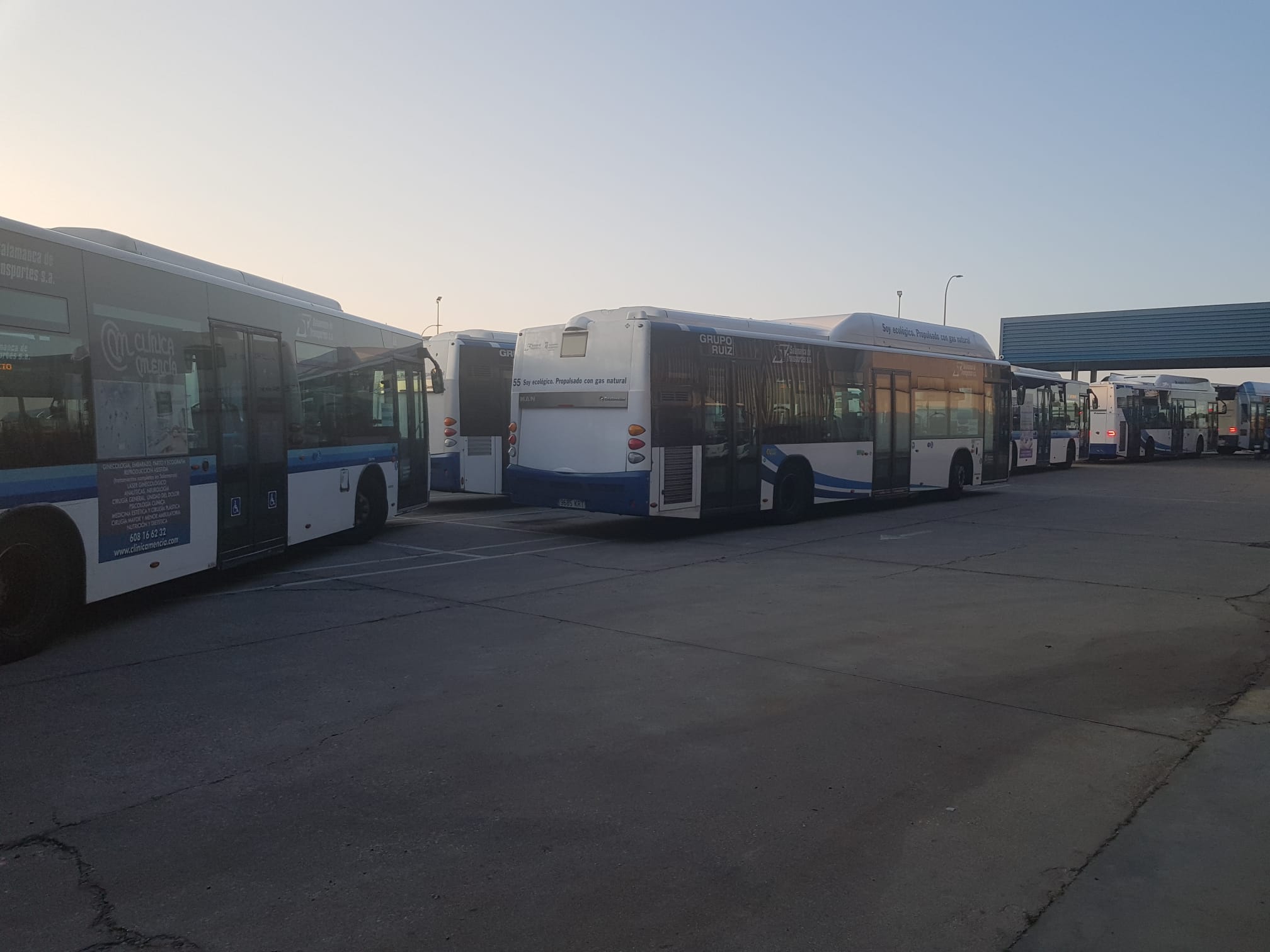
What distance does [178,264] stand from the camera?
411 inches

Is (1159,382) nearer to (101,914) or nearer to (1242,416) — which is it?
(1242,416)

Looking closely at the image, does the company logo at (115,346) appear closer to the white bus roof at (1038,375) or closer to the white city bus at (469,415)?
the white city bus at (469,415)

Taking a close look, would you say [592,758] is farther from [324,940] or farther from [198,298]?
[198,298]

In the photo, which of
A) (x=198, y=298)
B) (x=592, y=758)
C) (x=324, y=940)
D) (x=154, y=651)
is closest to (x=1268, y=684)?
(x=592, y=758)

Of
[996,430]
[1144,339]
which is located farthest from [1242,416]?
[996,430]

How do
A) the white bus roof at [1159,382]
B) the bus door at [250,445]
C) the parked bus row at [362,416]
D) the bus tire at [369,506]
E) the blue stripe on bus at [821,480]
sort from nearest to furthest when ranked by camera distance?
the parked bus row at [362,416], the bus door at [250,445], the bus tire at [369,506], the blue stripe on bus at [821,480], the white bus roof at [1159,382]

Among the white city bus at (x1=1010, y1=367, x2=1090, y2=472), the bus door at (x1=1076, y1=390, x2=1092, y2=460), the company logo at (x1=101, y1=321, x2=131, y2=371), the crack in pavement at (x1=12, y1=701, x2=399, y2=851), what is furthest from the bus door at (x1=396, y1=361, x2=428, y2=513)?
the bus door at (x1=1076, y1=390, x2=1092, y2=460)

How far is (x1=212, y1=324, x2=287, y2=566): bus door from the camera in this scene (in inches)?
400

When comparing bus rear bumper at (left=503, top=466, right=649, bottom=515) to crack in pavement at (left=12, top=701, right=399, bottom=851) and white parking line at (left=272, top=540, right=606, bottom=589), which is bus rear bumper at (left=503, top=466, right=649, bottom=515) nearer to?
white parking line at (left=272, top=540, right=606, bottom=589)

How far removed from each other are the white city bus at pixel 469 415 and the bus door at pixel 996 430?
1068 cm

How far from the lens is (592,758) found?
546 centimetres

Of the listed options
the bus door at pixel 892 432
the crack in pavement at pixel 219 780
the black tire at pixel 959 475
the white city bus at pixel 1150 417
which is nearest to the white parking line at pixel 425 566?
the crack in pavement at pixel 219 780

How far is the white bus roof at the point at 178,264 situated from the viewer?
7.78 meters

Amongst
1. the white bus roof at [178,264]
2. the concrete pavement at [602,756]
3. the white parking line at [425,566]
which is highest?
the white bus roof at [178,264]
